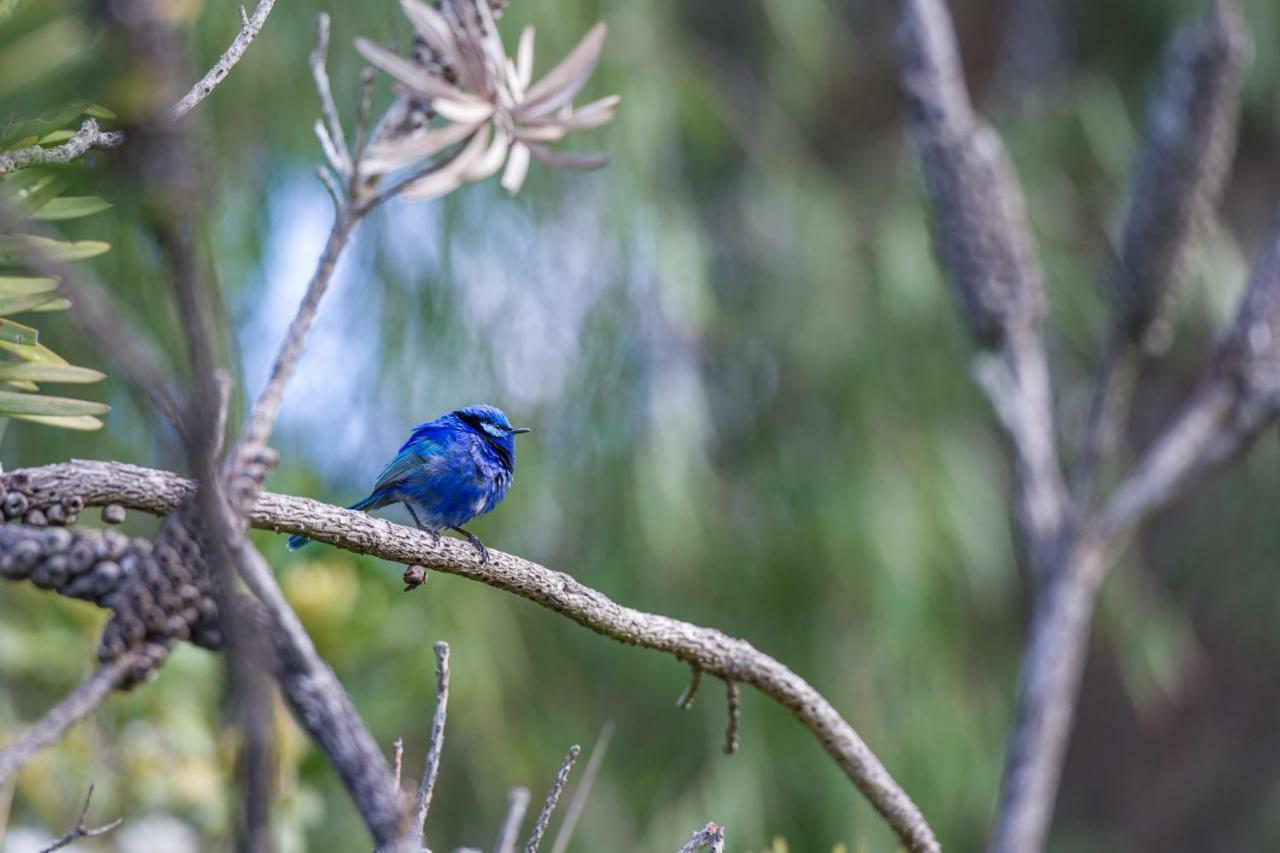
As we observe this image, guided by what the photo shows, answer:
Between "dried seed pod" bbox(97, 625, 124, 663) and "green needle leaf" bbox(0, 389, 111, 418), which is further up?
"green needle leaf" bbox(0, 389, 111, 418)

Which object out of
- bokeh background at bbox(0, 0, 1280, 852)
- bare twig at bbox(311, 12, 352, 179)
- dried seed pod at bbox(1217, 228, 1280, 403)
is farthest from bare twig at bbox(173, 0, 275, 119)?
dried seed pod at bbox(1217, 228, 1280, 403)

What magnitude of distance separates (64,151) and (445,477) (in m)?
1.07

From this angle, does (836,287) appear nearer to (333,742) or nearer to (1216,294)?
(1216,294)

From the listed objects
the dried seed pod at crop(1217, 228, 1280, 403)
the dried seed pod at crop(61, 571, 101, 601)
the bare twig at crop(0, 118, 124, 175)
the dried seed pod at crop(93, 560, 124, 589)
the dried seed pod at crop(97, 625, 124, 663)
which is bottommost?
the dried seed pod at crop(97, 625, 124, 663)

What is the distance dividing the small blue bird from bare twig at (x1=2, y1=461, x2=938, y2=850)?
0.83 meters

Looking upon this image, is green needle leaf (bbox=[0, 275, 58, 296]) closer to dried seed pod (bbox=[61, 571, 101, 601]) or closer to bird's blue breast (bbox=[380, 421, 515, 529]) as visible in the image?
dried seed pod (bbox=[61, 571, 101, 601])

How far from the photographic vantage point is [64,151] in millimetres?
829

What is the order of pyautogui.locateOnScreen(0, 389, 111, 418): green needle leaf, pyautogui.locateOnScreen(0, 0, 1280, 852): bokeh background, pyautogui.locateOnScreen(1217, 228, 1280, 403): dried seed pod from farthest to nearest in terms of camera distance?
pyautogui.locateOnScreen(0, 0, 1280, 852): bokeh background, pyautogui.locateOnScreen(1217, 228, 1280, 403): dried seed pod, pyautogui.locateOnScreen(0, 389, 111, 418): green needle leaf

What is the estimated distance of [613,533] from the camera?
139 inches

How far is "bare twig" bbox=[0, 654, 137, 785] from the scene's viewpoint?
522 millimetres

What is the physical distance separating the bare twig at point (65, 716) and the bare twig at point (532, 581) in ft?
0.63

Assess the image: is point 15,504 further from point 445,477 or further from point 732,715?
point 445,477

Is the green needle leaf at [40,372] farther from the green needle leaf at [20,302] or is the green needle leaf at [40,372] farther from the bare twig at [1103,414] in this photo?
the bare twig at [1103,414]

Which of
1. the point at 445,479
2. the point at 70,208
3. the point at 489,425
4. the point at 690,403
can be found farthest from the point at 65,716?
the point at 690,403
